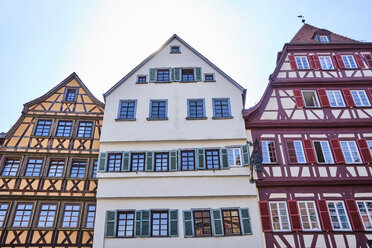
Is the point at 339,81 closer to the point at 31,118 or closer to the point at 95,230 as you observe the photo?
the point at 95,230

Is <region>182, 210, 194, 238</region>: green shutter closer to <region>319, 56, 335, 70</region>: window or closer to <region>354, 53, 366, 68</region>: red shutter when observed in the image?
<region>319, 56, 335, 70</region>: window

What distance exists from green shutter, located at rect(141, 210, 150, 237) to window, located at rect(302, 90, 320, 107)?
10956 mm

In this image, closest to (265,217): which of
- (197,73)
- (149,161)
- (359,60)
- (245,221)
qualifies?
(245,221)

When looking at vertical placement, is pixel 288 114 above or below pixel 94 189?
above

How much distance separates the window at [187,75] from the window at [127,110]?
3370mm

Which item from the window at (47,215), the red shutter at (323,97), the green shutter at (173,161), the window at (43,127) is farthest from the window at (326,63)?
the window at (47,215)

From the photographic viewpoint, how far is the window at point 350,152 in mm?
16406

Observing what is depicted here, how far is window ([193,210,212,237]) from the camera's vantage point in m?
15.0

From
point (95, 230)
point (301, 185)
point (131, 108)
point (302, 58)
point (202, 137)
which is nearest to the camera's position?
point (95, 230)

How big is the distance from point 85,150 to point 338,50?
53.1ft

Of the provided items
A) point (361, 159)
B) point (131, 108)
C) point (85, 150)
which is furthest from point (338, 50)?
point (85, 150)

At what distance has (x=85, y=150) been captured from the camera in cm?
1770

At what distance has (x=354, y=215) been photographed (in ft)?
48.8

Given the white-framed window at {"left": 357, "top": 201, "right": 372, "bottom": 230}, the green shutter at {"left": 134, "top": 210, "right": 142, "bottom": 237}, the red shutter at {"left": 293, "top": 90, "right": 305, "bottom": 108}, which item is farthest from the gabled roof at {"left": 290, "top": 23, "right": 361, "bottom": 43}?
the green shutter at {"left": 134, "top": 210, "right": 142, "bottom": 237}
